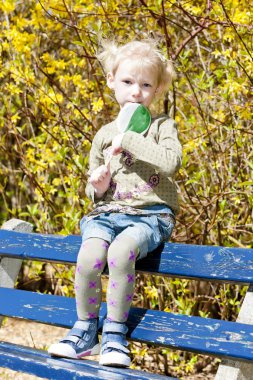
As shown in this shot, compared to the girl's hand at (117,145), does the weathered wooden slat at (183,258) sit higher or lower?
lower

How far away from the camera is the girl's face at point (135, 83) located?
110 inches

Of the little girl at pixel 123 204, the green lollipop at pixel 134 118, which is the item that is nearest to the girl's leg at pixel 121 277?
the little girl at pixel 123 204

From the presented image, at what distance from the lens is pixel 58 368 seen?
7.98 ft

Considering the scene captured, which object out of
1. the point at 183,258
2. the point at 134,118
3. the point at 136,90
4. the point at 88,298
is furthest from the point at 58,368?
the point at 136,90

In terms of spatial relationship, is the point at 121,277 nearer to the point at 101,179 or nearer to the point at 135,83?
the point at 101,179

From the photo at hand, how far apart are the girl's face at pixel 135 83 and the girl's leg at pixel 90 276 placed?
21.6 inches

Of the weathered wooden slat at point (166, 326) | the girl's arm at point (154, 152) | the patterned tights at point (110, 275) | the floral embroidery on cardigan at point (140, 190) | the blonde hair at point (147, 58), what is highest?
the blonde hair at point (147, 58)

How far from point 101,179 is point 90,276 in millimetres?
363

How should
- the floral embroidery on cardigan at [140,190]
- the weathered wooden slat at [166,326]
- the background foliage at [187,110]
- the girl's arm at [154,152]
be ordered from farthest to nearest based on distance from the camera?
the background foliage at [187,110] → the floral embroidery on cardigan at [140,190] → the girl's arm at [154,152] → the weathered wooden slat at [166,326]

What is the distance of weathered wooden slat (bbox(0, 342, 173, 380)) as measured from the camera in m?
2.36

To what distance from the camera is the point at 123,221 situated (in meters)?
2.69

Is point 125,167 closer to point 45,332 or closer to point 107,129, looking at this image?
point 107,129

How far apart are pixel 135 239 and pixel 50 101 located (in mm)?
1621

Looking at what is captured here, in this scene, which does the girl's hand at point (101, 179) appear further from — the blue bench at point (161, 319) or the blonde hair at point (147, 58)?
the blonde hair at point (147, 58)
